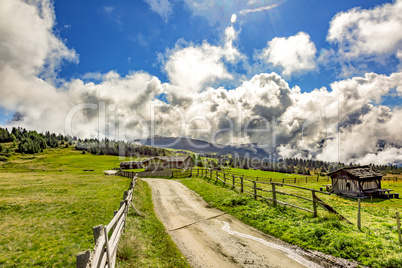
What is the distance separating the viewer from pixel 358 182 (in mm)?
37781

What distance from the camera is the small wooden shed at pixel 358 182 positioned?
123 ft

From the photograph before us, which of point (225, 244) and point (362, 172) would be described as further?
point (362, 172)

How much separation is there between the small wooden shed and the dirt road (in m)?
36.9

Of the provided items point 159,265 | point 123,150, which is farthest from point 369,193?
point 123,150

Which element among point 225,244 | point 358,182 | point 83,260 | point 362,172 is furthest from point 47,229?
point 362,172

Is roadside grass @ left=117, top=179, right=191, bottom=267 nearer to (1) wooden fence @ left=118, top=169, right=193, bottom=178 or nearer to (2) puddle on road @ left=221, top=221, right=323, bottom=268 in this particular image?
(2) puddle on road @ left=221, top=221, right=323, bottom=268

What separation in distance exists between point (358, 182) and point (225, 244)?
4087 centimetres

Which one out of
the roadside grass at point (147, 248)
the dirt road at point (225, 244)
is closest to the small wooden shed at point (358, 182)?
the dirt road at point (225, 244)

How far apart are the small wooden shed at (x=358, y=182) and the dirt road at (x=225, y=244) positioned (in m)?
36.9

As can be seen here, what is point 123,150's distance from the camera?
601ft

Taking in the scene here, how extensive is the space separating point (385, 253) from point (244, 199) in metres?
9.81

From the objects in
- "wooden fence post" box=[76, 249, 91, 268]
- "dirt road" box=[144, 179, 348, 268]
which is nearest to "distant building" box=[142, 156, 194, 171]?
"dirt road" box=[144, 179, 348, 268]

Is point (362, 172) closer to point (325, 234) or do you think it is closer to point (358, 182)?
point (358, 182)

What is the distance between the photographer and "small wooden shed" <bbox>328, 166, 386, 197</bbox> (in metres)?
37.5
